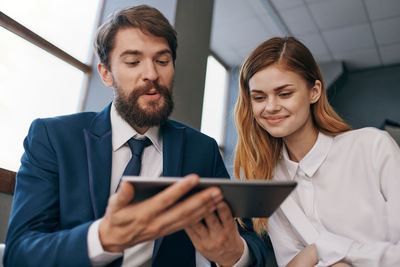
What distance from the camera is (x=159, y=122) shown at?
1260 mm

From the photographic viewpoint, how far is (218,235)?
0.82 metres

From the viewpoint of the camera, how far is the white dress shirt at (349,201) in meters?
1.07

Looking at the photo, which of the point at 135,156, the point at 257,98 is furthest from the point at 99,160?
the point at 257,98

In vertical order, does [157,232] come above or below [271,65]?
below

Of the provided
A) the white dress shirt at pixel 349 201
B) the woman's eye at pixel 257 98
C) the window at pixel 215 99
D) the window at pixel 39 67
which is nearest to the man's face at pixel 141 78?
the woman's eye at pixel 257 98

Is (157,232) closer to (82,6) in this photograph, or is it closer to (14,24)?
(14,24)

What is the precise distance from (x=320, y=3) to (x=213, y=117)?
7.67ft

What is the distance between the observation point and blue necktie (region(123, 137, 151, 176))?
1075mm

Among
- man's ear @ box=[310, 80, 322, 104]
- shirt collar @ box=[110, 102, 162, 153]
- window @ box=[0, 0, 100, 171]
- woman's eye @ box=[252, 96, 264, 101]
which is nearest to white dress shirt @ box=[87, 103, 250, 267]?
shirt collar @ box=[110, 102, 162, 153]

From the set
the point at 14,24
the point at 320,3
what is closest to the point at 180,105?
the point at 14,24

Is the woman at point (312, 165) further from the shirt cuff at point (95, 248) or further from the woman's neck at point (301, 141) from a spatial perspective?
the shirt cuff at point (95, 248)

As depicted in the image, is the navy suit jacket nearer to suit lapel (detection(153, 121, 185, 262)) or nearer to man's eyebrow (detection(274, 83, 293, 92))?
suit lapel (detection(153, 121, 185, 262))

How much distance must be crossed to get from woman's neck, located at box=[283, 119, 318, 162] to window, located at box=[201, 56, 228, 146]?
3.59 m

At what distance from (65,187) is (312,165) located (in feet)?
3.17
